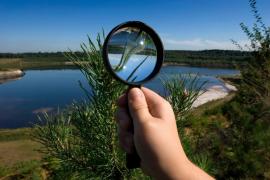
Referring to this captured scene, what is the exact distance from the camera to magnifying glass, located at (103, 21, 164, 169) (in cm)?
208

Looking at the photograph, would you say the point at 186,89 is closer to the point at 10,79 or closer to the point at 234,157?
the point at 234,157

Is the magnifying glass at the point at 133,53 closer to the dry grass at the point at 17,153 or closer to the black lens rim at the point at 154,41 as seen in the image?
the black lens rim at the point at 154,41

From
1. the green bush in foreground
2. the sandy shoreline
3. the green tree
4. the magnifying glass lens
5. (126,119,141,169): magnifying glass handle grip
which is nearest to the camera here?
(126,119,141,169): magnifying glass handle grip

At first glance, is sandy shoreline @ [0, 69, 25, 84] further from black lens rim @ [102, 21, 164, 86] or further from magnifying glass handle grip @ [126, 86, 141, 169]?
magnifying glass handle grip @ [126, 86, 141, 169]

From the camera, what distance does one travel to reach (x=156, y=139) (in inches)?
64.3

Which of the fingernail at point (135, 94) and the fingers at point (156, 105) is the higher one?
the fingernail at point (135, 94)

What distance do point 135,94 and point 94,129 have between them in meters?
0.74

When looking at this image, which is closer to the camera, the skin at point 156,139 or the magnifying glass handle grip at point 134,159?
the skin at point 156,139

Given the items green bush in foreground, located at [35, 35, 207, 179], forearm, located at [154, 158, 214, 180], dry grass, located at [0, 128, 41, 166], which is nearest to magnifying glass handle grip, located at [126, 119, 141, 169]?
forearm, located at [154, 158, 214, 180]

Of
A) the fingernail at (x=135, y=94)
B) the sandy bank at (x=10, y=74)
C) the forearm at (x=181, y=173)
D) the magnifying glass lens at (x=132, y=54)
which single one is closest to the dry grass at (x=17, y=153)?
the magnifying glass lens at (x=132, y=54)

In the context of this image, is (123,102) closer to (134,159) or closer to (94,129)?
(134,159)

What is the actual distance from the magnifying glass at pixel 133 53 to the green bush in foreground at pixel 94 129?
0.52 feet

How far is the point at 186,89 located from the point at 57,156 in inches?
45.3

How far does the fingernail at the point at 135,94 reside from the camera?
5.91 feet
